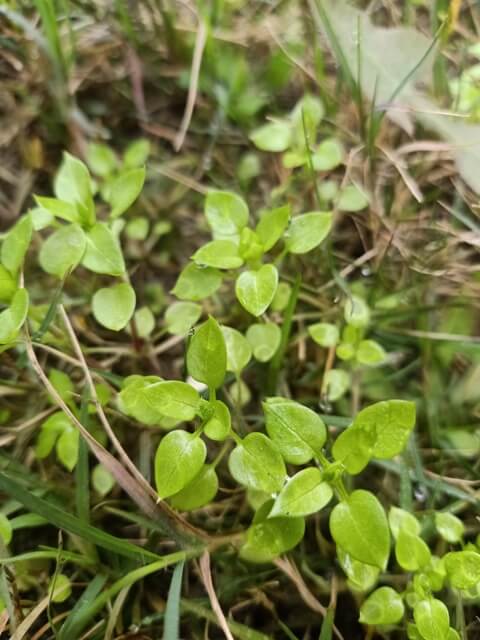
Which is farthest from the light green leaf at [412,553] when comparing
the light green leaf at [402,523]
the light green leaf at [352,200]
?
the light green leaf at [352,200]

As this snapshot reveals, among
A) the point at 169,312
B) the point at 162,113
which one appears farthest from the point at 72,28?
the point at 169,312

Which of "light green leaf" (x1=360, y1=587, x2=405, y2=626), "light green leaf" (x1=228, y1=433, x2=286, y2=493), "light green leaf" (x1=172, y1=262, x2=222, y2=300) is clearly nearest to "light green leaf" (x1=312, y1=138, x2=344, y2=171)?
"light green leaf" (x1=172, y1=262, x2=222, y2=300)

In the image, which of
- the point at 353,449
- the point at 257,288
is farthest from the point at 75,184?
the point at 353,449

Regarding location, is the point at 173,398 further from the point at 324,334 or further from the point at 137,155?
the point at 137,155

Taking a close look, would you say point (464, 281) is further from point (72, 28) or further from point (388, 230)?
point (72, 28)

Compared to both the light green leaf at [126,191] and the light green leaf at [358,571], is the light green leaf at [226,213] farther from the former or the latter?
the light green leaf at [358,571]
